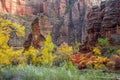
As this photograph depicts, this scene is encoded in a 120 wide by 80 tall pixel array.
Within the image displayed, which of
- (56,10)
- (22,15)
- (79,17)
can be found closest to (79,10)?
(79,17)

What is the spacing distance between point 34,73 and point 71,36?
449ft

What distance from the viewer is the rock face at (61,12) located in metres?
153

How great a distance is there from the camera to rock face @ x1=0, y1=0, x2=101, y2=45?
153 metres

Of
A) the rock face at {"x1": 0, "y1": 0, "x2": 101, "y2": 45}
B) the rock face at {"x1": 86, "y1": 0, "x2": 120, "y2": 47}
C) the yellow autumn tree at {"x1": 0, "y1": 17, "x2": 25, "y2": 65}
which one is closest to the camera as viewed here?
the yellow autumn tree at {"x1": 0, "y1": 17, "x2": 25, "y2": 65}

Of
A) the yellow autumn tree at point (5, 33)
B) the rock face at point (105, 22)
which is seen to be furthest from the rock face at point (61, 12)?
the yellow autumn tree at point (5, 33)

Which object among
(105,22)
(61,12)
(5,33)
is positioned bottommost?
(61,12)

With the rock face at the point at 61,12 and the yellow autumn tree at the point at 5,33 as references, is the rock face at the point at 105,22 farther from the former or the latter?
the rock face at the point at 61,12

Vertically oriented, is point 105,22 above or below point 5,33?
below

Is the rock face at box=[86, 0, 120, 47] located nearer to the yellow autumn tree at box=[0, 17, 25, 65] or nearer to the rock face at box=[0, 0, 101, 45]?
the yellow autumn tree at box=[0, 17, 25, 65]

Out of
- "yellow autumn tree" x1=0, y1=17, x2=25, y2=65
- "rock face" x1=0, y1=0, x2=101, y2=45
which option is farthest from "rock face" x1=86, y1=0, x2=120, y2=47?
"rock face" x1=0, y1=0, x2=101, y2=45

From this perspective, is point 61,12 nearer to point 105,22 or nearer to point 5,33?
point 105,22

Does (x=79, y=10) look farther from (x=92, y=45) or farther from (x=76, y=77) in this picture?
(x=76, y=77)

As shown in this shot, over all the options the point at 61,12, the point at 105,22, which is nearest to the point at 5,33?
the point at 105,22

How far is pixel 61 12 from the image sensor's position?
174875 mm
